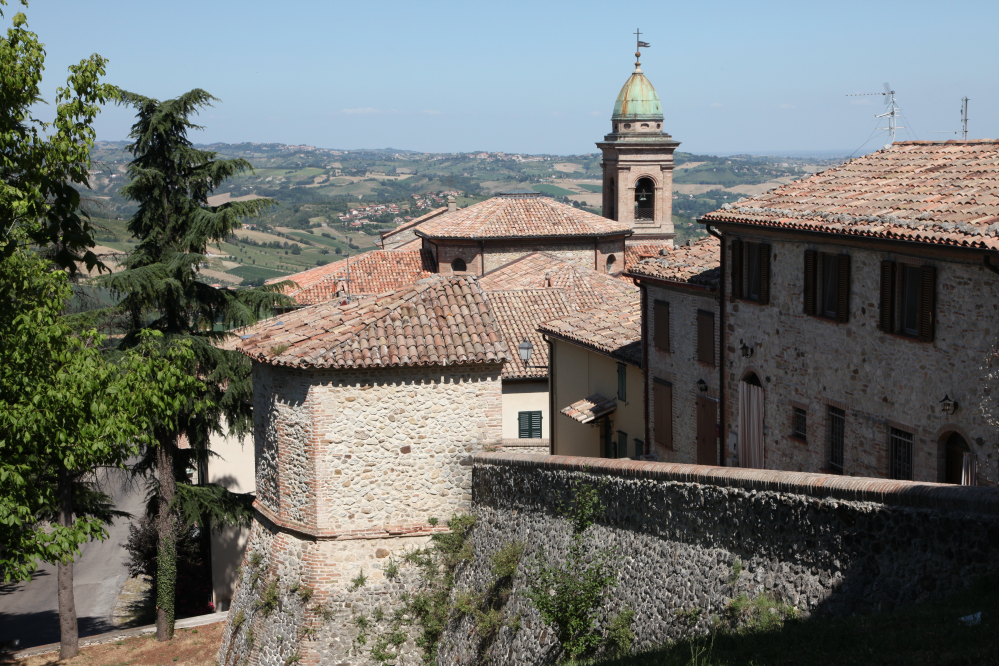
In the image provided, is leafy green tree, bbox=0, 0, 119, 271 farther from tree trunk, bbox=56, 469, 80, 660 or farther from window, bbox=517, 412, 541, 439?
window, bbox=517, 412, 541, 439

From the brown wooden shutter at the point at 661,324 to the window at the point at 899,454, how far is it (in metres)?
6.90

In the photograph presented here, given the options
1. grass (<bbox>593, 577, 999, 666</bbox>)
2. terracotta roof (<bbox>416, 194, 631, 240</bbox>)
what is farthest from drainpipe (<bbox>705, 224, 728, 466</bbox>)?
terracotta roof (<bbox>416, 194, 631, 240</bbox>)

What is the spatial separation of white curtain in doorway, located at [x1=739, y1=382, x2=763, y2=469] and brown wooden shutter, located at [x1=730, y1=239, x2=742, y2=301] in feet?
5.30

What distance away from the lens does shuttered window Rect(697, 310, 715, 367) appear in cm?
1784

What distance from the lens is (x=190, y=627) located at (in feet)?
76.1

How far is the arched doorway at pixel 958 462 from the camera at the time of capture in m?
→ 11.6

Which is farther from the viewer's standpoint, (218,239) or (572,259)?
(572,259)

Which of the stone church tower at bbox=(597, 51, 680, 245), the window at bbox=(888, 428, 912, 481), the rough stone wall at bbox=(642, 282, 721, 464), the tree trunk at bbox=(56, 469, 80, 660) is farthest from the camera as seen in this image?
the stone church tower at bbox=(597, 51, 680, 245)

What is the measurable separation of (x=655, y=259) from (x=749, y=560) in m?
11.5

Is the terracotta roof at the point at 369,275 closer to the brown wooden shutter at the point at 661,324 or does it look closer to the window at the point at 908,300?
the brown wooden shutter at the point at 661,324

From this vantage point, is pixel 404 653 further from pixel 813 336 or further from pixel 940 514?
pixel 940 514

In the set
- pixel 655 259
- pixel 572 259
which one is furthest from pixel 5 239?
pixel 572 259

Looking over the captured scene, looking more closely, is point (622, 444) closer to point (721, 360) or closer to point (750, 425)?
point (721, 360)

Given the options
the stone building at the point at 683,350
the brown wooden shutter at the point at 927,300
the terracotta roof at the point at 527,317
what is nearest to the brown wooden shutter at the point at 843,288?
A: the brown wooden shutter at the point at 927,300
